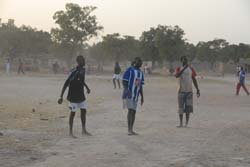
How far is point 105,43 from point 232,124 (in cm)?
7660

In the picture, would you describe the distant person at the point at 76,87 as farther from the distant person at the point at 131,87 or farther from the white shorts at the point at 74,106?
the distant person at the point at 131,87

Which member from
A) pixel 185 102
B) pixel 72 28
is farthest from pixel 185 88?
pixel 72 28

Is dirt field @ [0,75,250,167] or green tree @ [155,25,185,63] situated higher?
green tree @ [155,25,185,63]

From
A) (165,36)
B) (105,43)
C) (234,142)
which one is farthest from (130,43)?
(234,142)

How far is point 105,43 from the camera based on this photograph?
88.9 meters

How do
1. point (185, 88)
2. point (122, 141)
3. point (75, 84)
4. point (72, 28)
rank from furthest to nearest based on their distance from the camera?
1. point (72, 28)
2. point (185, 88)
3. point (75, 84)
4. point (122, 141)

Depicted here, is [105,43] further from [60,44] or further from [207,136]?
[207,136]

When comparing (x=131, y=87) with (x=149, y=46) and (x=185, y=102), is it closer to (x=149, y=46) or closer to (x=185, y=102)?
(x=185, y=102)

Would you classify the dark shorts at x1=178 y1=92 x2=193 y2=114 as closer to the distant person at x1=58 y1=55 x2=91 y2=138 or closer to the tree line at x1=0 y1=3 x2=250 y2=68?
the distant person at x1=58 y1=55 x2=91 y2=138

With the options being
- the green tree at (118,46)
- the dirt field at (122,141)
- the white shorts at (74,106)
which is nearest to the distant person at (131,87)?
the dirt field at (122,141)

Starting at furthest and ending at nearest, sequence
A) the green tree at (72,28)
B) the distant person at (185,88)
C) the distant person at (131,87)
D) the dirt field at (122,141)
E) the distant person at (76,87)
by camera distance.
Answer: the green tree at (72,28) < the distant person at (185,88) < the distant person at (131,87) < the distant person at (76,87) < the dirt field at (122,141)

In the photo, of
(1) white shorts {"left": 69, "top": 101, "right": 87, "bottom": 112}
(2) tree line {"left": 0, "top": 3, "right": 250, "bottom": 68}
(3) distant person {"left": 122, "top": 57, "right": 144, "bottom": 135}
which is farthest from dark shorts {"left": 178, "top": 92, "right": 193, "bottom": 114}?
(2) tree line {"left": 0, "top": 3, "right": 250, "bottom": 68}

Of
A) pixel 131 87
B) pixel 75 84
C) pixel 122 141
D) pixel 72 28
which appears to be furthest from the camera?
pixel 72 28

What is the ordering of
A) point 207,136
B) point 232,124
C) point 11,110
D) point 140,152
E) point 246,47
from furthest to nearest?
point 246,47
point 11,110
point 232,124
point 207,136
point 140,152
